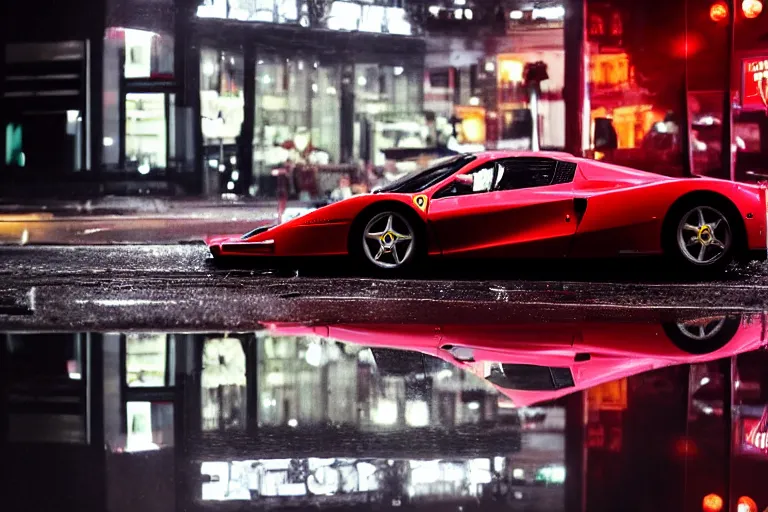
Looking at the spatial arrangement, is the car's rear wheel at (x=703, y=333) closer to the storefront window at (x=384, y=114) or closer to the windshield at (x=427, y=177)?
the windshield at (x=427, y=177)

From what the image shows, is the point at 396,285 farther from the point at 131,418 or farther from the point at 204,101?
the point at 204,101

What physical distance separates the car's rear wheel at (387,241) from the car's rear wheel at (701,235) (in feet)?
5.97

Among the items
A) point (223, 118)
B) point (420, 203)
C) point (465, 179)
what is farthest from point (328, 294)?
point (223, 118)

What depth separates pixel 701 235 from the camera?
769 cm

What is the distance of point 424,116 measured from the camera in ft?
39.8

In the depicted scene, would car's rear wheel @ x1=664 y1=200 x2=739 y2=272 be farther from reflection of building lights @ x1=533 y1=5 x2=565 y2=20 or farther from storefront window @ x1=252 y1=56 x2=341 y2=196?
storefront window @ x1=252 y1=56 x2=341 y2=196

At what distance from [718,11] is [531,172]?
18.4 ft

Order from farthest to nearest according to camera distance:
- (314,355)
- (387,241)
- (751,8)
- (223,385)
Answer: (751,8) < (387,241) < (314,355) < (223,385)

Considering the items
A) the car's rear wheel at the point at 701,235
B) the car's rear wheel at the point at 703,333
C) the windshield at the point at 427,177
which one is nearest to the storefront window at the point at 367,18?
the windshield at the point at 427,177

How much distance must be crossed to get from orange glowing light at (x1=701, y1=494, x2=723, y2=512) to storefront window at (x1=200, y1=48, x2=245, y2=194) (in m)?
10.1

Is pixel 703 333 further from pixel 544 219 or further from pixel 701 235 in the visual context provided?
pixel 701 235

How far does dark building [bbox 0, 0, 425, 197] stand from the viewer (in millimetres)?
12117

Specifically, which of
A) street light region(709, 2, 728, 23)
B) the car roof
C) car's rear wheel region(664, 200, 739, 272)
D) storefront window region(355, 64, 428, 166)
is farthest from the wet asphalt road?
street light region(709, 2, 728, 23)

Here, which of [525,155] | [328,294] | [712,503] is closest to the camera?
[712,503]
